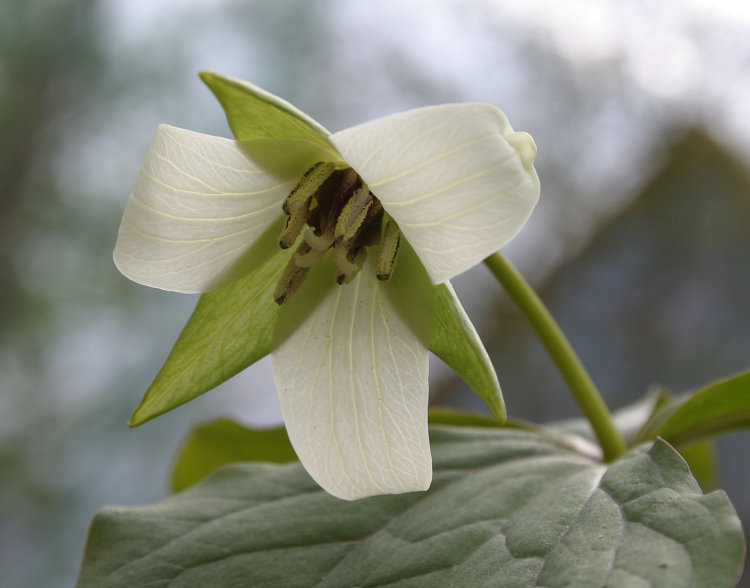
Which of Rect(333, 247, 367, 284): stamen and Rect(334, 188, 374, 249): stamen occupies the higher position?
Rect(334, 188, 374, 249): stamen

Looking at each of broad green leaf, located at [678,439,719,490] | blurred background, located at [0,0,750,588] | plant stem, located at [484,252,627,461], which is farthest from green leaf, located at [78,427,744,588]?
blurred background, located at [0,0,750,588]

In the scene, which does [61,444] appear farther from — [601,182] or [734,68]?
[734,68]

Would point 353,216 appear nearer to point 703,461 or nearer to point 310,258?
point 310,258

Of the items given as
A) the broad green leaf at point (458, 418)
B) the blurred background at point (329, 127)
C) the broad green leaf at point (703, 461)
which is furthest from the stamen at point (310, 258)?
the blurred background at point (329, 127)

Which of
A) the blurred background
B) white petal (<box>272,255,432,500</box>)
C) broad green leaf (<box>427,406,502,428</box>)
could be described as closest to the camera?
white petal (<box>272,255,432,500</box>)

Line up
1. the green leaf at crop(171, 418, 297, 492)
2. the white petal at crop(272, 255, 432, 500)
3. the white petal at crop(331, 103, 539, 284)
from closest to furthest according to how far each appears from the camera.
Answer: the white petal at crop(331, 103, 539, 284)
the white petal at crop(272, 255, 432, 500)
the green leaf at crop(171, 418, 297, 492)

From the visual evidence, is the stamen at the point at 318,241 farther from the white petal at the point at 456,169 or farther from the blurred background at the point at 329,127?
the blurred background at the point at 329,127

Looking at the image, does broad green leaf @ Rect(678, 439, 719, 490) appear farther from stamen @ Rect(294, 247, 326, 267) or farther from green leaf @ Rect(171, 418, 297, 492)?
stamen @ Rect(294, 247, 326, 267)

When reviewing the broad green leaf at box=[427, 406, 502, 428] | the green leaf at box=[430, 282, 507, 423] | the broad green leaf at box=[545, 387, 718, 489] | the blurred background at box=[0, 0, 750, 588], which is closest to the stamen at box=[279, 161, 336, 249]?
the green leaf at box=[430, 282, 507, 423]

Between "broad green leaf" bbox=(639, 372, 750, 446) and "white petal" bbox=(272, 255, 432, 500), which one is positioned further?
"broad green leaf" bbox=(639, 372, 750, 446)
